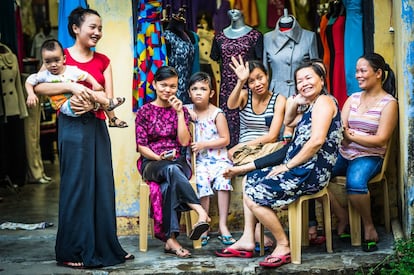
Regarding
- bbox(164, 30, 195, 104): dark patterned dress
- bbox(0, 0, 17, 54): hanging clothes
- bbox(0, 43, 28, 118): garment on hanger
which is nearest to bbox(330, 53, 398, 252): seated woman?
bbox(164, 30, 195, 104): dark patterned dress

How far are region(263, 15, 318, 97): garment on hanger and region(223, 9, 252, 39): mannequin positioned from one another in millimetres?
307

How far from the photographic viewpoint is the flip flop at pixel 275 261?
585 cm

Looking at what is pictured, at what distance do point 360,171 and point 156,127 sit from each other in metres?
1.60

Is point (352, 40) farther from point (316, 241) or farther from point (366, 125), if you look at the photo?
point (316, 241)

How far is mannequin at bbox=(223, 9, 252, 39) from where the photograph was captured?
755 cm

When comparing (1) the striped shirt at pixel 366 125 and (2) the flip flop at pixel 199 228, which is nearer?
(2) the flip flop at pixel 199 228

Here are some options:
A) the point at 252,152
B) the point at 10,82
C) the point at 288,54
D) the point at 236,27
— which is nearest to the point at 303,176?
the point at 252,152

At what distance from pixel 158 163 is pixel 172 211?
40 centimetres

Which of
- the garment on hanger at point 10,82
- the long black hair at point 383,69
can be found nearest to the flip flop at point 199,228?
the long black hair at point 383,69

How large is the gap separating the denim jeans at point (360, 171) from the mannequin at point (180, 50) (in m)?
1.63

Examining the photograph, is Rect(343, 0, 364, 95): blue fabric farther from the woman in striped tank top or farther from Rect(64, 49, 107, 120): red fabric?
Rect(64, 49, 107, 120): red fabric

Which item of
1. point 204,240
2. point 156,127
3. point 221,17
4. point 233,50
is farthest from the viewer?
point 221,17

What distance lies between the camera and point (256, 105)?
22.7 feet

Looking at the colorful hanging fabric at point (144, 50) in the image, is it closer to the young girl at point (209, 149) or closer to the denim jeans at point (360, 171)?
the young girl at point (209, 149)
